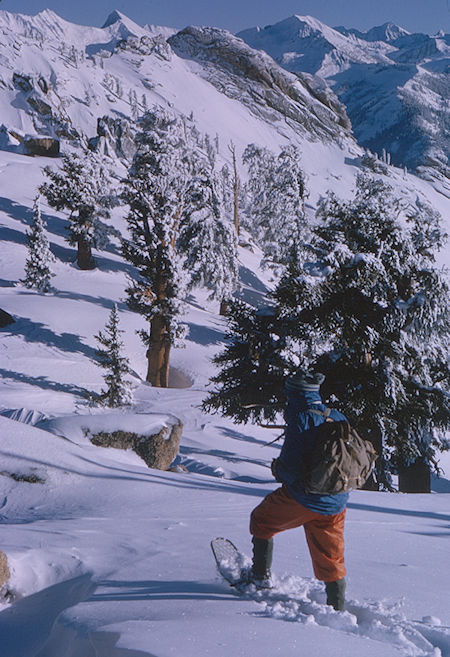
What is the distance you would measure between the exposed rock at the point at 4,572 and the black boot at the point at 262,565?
186 centimetres

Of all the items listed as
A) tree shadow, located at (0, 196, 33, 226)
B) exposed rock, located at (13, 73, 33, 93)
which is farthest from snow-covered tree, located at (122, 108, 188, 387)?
exposed rock, located at (13, 73, 33, 93)

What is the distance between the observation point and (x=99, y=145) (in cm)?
6719

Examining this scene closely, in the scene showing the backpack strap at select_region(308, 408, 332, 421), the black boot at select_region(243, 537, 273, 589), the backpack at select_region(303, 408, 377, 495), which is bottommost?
the black boot at select_region(243, 537, 273, 589)

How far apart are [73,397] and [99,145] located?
60413mm

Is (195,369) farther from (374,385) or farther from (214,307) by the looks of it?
(374,385)

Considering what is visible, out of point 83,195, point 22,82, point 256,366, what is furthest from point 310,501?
point 22,82

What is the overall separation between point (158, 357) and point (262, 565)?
1739cm

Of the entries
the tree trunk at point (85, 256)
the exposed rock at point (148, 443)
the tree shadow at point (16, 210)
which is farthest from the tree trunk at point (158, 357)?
the tree shadow at point (16, 210)

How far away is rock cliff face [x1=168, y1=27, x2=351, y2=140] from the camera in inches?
5906

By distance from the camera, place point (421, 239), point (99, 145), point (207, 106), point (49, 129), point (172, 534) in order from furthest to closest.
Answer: point (207, 106), point (49, 129), point (99, 145), point (421, 239), point (172, 534)

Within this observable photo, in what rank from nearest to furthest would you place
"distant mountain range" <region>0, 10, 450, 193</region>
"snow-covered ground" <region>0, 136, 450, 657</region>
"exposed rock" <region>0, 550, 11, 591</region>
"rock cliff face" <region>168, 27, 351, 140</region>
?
"snow-covered ground" <region>0, 136, 450, 657</region>, "exposed rock" <region>0, 550, 11, 591</region>, "distant mountain range" <region>0, 10, 450, 193</region>, "rock cliff face" <region>168, 27, 351, 140</region>

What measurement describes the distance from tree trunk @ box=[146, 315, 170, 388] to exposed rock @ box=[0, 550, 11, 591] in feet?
52.9

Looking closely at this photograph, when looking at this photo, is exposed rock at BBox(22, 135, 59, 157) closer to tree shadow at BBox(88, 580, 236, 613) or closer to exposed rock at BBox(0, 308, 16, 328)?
exposed rock at BBox(0, 308, 16, 328)

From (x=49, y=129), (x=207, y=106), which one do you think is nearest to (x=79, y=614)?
(x=49, y=129)
